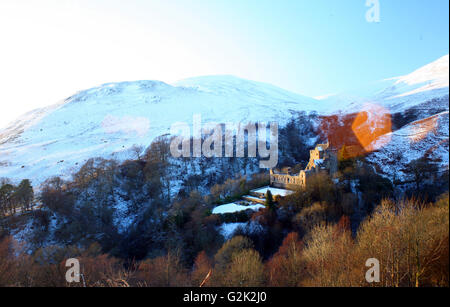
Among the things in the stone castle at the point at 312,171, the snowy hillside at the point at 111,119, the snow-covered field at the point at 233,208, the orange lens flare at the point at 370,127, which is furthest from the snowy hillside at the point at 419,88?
the snowy hillside at the point at 111,119

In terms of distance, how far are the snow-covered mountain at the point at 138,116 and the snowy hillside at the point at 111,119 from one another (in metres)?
0.10

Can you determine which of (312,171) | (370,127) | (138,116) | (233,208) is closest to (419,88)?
(370,127)

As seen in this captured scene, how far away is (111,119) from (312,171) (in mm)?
55155

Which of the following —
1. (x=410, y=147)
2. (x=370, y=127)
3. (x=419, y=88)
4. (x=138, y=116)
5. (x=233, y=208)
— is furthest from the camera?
(x=138, y=116)

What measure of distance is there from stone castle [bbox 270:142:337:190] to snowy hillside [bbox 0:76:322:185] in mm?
28161

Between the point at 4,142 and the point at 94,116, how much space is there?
2101cm

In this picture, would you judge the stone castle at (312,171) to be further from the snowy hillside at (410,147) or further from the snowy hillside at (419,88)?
the snowy hillside at (419,88)

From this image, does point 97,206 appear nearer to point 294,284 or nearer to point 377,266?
point 294,284

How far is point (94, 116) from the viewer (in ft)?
195

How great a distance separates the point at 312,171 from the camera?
25641mm

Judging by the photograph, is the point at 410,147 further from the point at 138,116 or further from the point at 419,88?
the point at 138,116

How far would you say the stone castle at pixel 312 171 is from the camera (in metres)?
25.2
